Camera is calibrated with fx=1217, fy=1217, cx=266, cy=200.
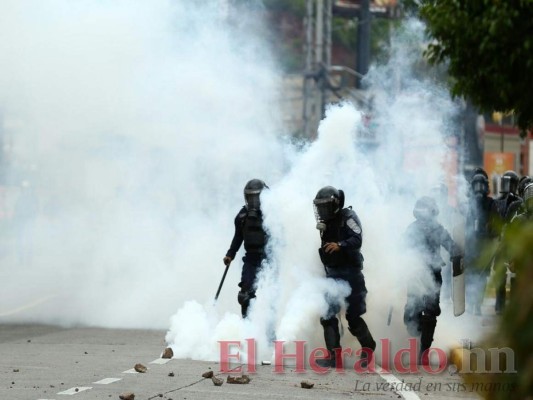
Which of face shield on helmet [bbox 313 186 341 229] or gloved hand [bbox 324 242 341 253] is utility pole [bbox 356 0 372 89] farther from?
gloved hand [bbox 324 242 341 253]

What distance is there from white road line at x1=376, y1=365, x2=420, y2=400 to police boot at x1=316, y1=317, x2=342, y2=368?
1.36 feet

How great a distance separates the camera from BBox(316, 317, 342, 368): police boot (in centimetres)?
1082

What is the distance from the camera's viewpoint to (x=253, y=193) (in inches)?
497

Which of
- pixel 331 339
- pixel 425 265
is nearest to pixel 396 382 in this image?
pixel 331 339

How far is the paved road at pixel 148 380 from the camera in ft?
29.0

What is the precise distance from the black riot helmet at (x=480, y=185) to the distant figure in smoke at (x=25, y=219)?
852 centimetres

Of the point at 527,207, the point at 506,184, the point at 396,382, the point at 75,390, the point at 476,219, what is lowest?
the point at 75,390

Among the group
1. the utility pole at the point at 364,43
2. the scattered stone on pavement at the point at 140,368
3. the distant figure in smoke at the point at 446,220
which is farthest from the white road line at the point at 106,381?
the utility pole at the point at 364,43

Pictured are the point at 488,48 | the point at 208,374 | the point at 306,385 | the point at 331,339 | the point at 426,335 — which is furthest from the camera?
the point at 426,335

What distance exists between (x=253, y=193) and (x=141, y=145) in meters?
7.62

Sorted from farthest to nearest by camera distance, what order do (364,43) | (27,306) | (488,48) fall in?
(364,43)
(27,306)
(488,48)

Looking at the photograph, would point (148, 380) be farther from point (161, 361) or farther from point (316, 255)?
point (316, 255)

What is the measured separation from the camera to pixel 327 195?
11.0 m

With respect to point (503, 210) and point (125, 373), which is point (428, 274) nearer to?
point (125, 373)
